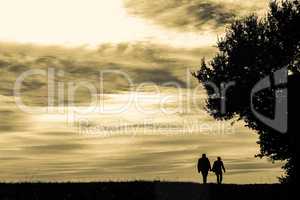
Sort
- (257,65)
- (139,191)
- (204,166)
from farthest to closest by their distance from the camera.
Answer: (257,65)
(204,166)
(139,191)

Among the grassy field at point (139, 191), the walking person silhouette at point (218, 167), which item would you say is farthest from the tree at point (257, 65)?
the grassy field at point (139, 191)

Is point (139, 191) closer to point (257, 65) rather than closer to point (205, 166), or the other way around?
point (205, 166)

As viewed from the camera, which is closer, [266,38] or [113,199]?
[113,199]

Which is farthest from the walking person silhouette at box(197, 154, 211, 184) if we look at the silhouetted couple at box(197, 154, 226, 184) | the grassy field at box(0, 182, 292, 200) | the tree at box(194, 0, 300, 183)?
the tree at box(194, 0, 300, 183)

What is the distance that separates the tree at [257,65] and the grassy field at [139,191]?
16.8 m

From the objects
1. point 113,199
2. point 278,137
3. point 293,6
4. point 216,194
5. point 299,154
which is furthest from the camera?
point 293,6

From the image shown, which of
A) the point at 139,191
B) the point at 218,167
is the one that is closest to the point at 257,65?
the point at 218,167

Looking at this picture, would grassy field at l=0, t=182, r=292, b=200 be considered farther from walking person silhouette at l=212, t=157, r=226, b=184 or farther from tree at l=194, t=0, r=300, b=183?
tree at l=194, t=0, r=300, b=183

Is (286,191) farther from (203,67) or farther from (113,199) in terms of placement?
(203,67)

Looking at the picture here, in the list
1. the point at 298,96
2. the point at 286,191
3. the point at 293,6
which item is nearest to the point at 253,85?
the point at 293,6

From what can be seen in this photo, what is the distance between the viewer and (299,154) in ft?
137

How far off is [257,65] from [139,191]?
23.7 meters

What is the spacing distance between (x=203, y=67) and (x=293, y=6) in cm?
919

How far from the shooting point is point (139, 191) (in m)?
34.8
